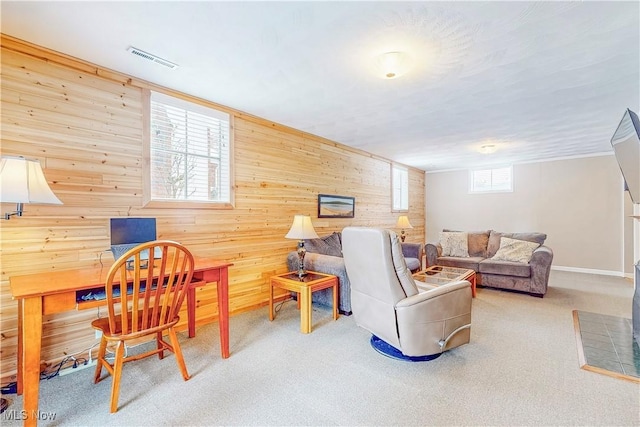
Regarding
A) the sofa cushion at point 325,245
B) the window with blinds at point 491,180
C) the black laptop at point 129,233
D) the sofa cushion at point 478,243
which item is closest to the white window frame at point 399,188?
the window with blinds at point 491,180

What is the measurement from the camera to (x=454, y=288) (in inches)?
93.5

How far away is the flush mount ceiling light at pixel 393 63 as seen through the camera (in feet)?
7.45

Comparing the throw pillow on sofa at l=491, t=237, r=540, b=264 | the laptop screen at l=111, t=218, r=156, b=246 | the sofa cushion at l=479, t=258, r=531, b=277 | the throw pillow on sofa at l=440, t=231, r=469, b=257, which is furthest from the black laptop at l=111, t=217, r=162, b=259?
the throw pillow on sofa at l=491, t=237, r=540, b=264

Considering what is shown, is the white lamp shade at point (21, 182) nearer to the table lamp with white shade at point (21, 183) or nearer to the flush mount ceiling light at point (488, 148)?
the table lamp with white shade at point (21, 183)

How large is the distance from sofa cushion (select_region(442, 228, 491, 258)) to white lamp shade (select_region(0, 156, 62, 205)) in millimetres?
5701

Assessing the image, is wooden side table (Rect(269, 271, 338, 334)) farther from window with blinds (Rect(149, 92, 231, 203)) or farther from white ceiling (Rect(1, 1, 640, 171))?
white ceiling (Rect(1, 1, 640, 171))

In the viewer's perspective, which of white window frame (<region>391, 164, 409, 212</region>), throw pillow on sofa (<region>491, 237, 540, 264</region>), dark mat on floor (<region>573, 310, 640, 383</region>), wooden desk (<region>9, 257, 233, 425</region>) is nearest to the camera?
wooden desk (<region>9, 257, 233, 425</region>)

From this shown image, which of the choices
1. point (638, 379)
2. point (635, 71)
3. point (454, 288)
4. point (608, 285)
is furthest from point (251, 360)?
point (608, 285)

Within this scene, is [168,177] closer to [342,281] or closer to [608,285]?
[342,281]

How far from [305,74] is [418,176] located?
5.78 metres

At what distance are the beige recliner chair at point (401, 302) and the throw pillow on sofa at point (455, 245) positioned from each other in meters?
3.01

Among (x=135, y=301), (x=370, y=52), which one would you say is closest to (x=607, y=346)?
(x=370, y=52)

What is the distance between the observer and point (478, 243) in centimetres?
534

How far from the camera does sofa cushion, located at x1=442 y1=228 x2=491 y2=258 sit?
5281 millimetres
